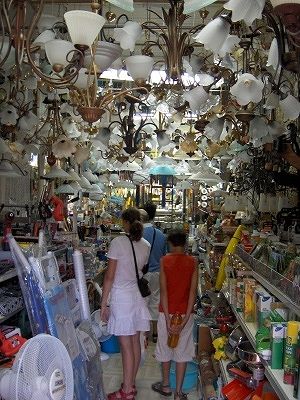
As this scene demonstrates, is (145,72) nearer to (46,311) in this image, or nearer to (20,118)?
(46,311)

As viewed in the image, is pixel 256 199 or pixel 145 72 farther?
pixel 256 199

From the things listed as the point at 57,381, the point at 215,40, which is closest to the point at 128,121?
the point at 215,40

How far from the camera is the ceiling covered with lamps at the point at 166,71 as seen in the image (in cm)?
277

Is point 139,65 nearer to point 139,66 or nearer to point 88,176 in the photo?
point 139,66

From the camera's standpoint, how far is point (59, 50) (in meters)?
3.07

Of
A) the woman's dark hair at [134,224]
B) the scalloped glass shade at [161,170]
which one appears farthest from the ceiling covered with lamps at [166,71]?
the scalloped glass shade at [161,170]

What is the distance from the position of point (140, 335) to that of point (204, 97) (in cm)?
253

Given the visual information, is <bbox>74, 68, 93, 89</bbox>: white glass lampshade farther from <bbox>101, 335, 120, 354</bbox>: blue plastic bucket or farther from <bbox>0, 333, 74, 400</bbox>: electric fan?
<bbox>101, 335, 120, 354</bbox>: blue plastic bucket

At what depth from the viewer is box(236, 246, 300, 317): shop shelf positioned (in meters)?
2.58

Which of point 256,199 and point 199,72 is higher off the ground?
point 199,72

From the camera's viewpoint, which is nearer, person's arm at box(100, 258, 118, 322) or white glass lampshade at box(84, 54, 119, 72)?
white glass lampshade at box(84, 54, 119, 72)

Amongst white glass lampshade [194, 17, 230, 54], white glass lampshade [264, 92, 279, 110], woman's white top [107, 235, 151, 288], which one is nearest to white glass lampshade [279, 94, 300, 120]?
white glass lampshade [264, 92, 279, 110]

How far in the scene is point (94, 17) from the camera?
263cm

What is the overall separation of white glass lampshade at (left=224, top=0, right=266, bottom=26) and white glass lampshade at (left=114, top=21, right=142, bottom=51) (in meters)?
1.01
